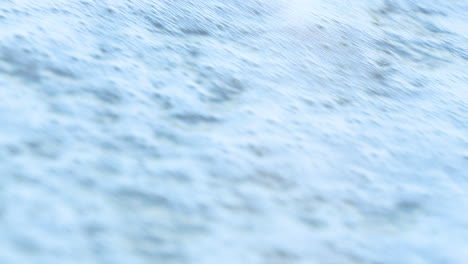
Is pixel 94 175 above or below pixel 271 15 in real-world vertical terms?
below

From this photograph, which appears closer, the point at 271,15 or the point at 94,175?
the point at 94,175

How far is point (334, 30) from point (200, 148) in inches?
19.5

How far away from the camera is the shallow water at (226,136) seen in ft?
2.55

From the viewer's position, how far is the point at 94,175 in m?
0.83

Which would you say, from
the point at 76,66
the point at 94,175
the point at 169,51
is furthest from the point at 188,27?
the point at 94,175

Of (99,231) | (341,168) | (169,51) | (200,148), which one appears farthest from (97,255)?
(169,51)

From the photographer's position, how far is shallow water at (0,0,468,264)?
30.6 inches

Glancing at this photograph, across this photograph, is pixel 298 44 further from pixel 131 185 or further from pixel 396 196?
pixel 131 185

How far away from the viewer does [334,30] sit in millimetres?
1300

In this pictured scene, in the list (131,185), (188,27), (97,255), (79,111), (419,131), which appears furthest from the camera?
(188,27)

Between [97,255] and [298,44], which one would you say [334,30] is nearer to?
[298,44]

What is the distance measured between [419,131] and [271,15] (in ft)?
1.27

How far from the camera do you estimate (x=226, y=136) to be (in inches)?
37.6

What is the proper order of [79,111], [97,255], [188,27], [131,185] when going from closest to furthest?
[97,255] < [131,185] < [79,111] < [188,27]
